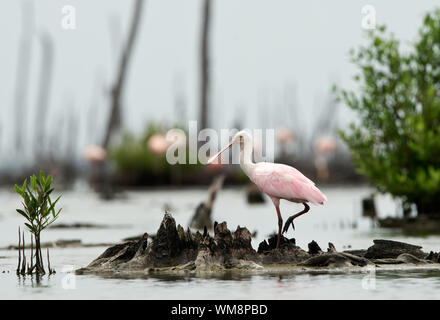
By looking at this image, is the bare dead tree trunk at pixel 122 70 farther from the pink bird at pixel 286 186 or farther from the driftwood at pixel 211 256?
the driftwood at pixel 211 256

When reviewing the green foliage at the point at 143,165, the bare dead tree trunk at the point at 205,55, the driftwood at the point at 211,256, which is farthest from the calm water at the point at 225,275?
the bare dead tree trunk at the point at 205,55

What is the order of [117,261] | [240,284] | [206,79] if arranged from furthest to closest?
[206,79]
[117,261]
[240,284]

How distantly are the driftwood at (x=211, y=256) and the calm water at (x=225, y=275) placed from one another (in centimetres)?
41

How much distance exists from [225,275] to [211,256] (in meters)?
0.52

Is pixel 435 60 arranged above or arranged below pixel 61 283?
above

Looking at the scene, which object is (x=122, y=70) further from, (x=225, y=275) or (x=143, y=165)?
(x=225, y=275)

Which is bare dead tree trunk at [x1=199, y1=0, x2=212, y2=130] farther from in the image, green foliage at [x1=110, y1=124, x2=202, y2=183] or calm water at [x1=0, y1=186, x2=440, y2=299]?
calm water at [x1=0, y1=186, x2=440, y2=299]

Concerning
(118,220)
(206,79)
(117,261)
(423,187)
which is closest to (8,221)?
(118,220)

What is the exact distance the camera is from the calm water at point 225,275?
387 inches

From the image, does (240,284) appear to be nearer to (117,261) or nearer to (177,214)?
(117,261)

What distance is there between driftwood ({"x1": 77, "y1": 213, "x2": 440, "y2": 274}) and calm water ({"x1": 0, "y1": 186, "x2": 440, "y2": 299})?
41 centimetres

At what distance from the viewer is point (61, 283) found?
10.8m
